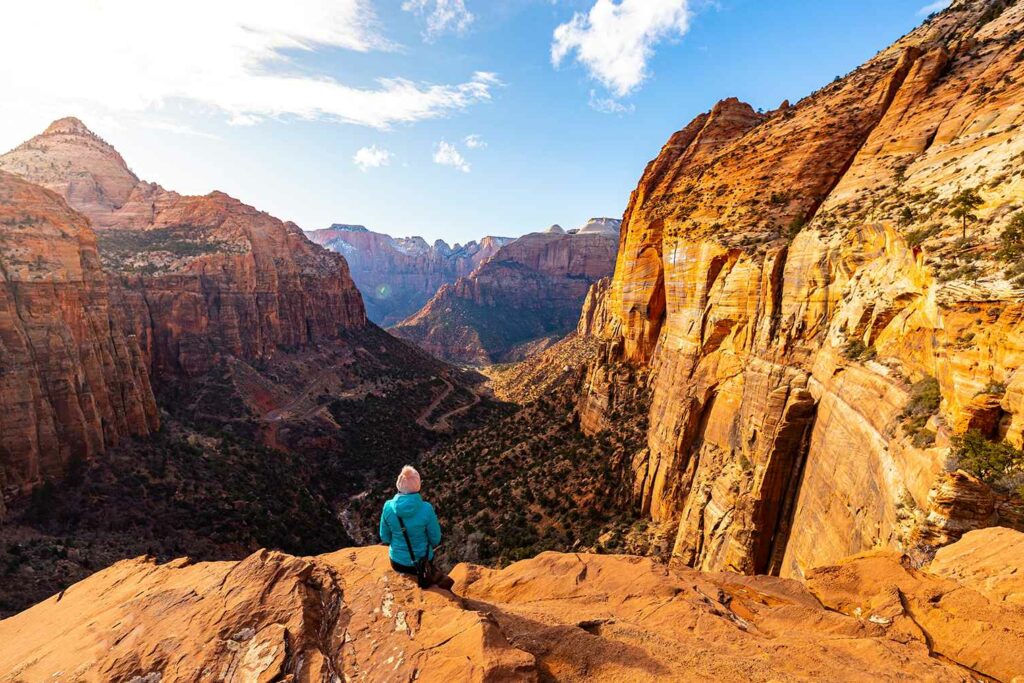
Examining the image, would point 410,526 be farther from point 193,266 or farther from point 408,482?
point 193,266

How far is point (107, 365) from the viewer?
4109 cm

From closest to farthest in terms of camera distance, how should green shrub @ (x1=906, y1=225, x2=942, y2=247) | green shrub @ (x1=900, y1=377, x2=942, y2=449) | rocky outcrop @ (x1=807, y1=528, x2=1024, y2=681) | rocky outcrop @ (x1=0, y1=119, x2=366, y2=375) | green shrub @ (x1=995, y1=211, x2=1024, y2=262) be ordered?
rocky outcrop @ (x1=807, y1=528, x2=1024, y2=681) < green shrub @ (x1=995, y1=211, x2=1024, y2=262) < green shrub @ (x1=900, y1=377, x2=942, y2=449) < green shrub @ (x1=906, y1=225, x2=942, y2=247) < rocky outcrop @ (x1=0, y1=119, x2=366, y2=375)

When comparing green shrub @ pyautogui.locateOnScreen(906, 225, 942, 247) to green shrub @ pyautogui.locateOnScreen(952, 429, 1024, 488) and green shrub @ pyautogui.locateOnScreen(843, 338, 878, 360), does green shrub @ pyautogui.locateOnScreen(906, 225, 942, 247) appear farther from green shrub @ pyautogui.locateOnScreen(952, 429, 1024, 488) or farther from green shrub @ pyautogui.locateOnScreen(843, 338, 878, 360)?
green shrub @ pyautogui.locateOnScreen(952, 429, 1024, 488)

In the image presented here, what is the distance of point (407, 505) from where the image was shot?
8305mm

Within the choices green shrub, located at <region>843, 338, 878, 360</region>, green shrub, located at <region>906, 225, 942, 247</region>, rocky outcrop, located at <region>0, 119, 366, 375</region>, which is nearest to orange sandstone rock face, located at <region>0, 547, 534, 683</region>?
green shrub, located at <region>843, 338, 878, 360</region>

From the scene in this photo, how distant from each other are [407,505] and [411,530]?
18.9 inches

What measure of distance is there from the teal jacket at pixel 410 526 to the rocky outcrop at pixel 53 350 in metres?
38.4

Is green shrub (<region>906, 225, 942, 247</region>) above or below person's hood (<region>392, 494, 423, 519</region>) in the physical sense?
above

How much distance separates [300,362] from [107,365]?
37.0 m

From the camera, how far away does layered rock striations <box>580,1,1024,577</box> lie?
1080 cm

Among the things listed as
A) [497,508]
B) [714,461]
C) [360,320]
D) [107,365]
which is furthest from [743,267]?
[360,320]

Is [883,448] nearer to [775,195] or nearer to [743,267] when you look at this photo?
[743,267]

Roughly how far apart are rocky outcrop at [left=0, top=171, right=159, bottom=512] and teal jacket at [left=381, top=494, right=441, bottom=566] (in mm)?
38358

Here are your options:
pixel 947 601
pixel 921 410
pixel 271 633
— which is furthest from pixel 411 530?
pixel 921 410
